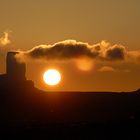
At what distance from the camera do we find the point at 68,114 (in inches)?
4754

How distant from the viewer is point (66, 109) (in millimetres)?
125250

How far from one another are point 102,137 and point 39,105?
48.0 meters

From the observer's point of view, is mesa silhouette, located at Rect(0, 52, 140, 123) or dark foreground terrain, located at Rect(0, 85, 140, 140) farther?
mesa silhouette, located at Rect(0, 52, 140, 123)

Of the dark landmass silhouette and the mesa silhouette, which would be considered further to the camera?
the mesa silhouette

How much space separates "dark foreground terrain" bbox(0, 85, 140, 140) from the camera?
7756 centimetres

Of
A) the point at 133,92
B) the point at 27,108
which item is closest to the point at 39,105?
the point at 27,108

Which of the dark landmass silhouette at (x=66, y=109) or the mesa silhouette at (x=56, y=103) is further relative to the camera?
the mesa silhouette at (x=56, y=103)

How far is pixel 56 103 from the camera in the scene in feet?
432

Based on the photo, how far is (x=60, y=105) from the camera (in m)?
131

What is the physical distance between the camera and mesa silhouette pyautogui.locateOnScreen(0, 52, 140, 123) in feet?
375

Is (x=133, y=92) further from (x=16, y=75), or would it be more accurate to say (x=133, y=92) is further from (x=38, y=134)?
(x=38, y=134)

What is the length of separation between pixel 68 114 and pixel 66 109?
14.9 ft

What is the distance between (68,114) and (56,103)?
11304 millimetres

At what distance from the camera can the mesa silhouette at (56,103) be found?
11419cm
